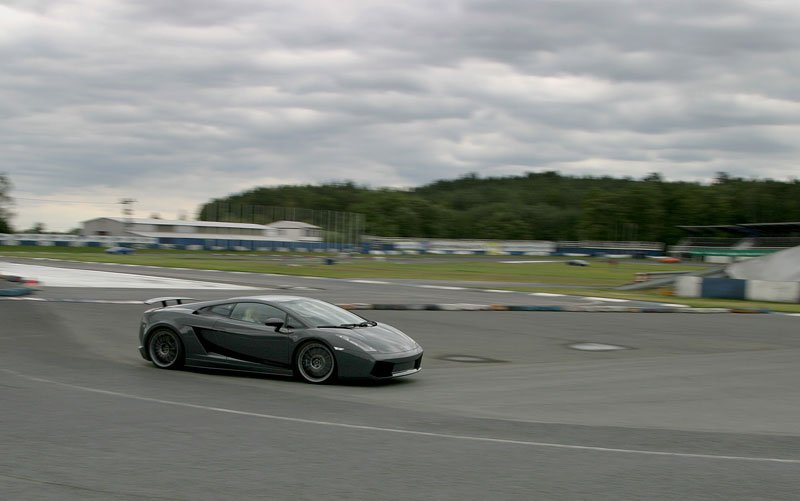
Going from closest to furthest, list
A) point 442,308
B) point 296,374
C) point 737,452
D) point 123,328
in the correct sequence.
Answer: point 737,452 → point 296,374 → point 123,328 → point 442,308

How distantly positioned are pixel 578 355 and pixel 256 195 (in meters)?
182

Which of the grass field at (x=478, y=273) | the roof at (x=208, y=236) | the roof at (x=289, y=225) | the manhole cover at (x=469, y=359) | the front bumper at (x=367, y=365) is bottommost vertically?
the grass field at (x=478, y=273)

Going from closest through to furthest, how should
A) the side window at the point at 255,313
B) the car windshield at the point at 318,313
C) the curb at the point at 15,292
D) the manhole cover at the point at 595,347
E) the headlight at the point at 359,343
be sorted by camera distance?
the headlight at the point at 359,343 → the car windshield at the point at 318,313 → the side window at the point at 255,313 → the manhole cover at the point at 595,347 → the curb at the point at 15,292

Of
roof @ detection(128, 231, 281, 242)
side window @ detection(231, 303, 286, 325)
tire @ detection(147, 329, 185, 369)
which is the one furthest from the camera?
roof @ detection(128, 231, 281, 242)

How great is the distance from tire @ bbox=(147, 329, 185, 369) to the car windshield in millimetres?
1867

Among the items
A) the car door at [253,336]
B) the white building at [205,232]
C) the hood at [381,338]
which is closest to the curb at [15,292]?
the car door at [253,336]

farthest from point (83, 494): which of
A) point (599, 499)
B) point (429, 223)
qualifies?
point (429, 223)

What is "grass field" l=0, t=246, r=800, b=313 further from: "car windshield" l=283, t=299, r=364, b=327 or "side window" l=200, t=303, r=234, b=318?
"side window" l=200, t=303, r=234, b=318

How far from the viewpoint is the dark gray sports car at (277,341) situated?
11.2 metres

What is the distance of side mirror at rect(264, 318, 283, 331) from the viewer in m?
11.6

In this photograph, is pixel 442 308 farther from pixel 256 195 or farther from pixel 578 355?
pixel 256 195

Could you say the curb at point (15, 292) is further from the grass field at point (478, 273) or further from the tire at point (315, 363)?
the grass field at point (478, 273)

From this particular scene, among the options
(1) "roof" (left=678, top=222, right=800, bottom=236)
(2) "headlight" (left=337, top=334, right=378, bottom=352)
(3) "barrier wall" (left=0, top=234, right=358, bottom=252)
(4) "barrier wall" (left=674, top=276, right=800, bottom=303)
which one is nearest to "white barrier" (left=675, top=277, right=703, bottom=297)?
(4) "barrier wall" (left=674, top=276, right=800, bottom=303)

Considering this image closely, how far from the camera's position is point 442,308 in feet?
79.7
